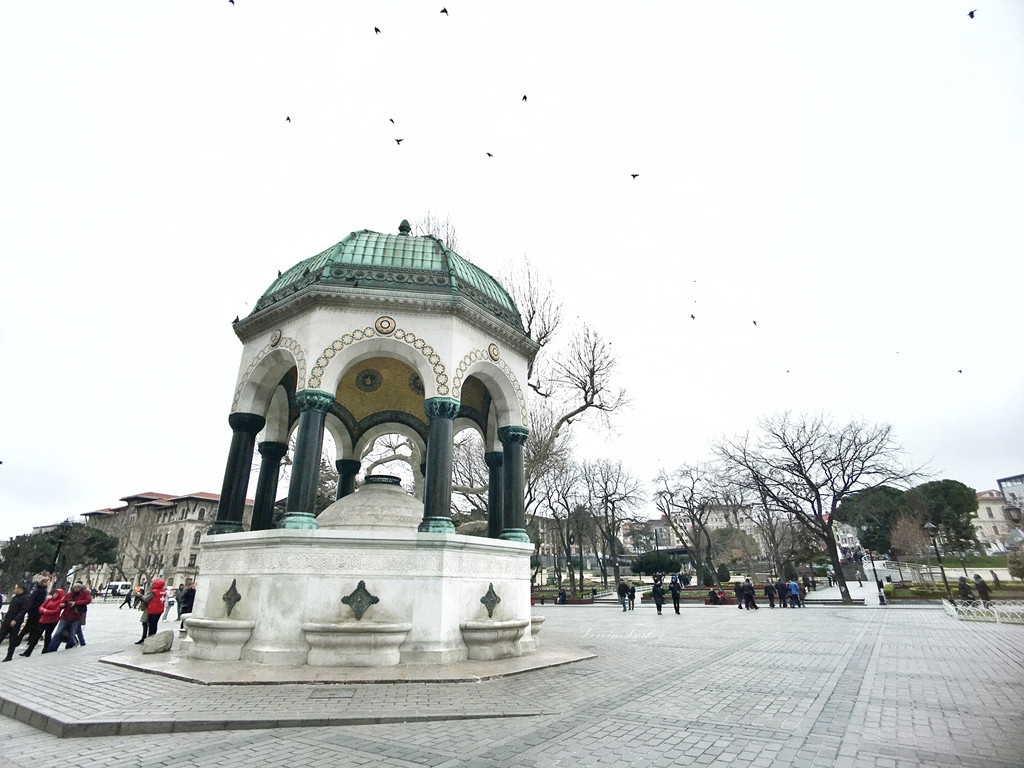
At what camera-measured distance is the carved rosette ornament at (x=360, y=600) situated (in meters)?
7.50

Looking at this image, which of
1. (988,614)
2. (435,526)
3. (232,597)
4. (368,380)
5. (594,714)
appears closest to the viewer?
(594,714)

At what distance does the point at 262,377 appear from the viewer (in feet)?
33.5

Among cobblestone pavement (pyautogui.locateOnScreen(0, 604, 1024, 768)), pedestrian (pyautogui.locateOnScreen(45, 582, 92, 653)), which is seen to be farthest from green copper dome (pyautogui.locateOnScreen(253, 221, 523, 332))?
pedestrian (pyautogui.locateOnScreen(45, 582, 92, 653))

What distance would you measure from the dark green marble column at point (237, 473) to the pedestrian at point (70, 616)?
3225mm

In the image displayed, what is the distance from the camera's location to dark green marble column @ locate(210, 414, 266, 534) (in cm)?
947

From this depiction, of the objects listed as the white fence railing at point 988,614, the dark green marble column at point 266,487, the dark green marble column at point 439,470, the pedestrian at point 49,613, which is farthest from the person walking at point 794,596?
the pedestrian at point 49,613

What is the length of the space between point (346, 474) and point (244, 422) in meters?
2.91

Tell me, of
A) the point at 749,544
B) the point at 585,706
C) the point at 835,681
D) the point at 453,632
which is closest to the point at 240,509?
the point at 453,632

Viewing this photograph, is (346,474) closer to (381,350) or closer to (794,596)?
(381,350)

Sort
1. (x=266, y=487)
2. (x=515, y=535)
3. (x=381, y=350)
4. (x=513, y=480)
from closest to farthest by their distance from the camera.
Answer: (x=381, y=350) → (x=515, y=535) → (x=513, y=480) → (x=266, y=487)

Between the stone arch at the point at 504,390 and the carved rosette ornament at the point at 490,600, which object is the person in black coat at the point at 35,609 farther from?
the stone arch at the point at 504,390

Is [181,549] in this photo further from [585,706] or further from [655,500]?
[585,706]

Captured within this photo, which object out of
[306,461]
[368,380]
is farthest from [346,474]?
[306,461]

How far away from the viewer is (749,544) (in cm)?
5703
